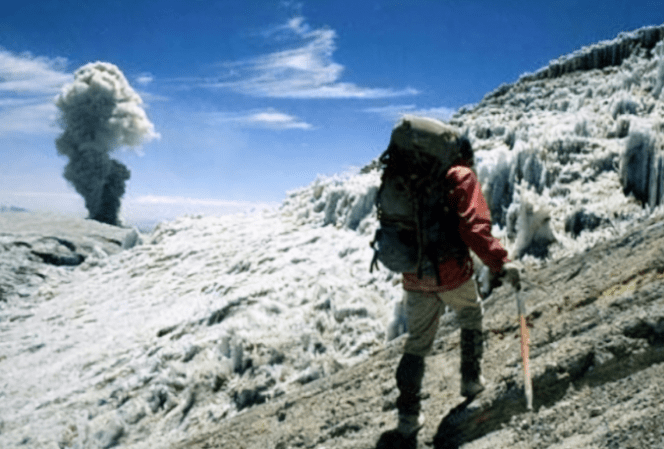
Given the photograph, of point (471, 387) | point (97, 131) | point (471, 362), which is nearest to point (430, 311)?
point (471, 362)

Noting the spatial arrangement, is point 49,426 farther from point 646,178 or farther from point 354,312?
point 646,178

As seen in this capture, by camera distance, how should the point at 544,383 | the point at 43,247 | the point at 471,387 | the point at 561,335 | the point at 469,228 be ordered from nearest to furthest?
1. the point at 469,228
2. the point at 544,383
3. the point at 471,387
4. the point at 561,335
5. the point at 43,247

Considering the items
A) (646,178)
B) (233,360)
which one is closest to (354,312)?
(233,360)

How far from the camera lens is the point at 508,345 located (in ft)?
13.4

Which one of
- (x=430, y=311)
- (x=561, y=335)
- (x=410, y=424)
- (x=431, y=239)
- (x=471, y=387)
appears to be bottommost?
(x=410, y=424)

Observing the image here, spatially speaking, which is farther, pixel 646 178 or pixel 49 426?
pixel 49 426

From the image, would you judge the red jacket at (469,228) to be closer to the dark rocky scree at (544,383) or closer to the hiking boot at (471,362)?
the hiking boot at (471,362)

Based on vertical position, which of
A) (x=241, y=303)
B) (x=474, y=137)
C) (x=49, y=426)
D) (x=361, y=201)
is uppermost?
(x=474, y=137)

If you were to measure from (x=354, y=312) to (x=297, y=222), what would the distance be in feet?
23.0

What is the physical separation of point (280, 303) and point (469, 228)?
6.03 meters

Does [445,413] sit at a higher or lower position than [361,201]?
lower

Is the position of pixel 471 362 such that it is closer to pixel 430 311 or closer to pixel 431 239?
pixel 430 311

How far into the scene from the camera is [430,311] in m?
3.35

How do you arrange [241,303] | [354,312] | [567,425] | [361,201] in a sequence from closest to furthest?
[567,425] → [354,312] → [241,303] → [361,201]
